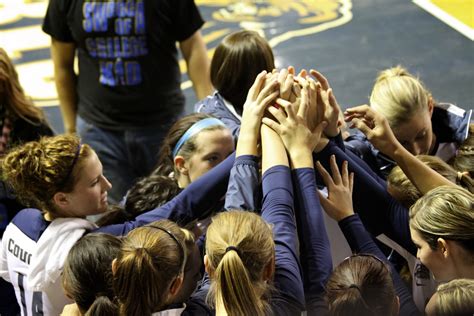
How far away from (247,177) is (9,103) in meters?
1.16

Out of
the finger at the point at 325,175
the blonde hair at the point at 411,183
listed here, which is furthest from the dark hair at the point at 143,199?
the blonde hair at the point at 411,183

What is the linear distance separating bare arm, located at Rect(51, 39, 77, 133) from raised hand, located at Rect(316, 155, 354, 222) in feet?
5.26

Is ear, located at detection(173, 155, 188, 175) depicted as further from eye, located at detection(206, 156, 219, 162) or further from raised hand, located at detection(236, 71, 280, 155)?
raised hand, located at detection(236, 71, 280, 155)

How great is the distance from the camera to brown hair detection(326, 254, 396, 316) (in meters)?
1.60

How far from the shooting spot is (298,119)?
191 cm

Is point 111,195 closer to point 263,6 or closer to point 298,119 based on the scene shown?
point 298,119

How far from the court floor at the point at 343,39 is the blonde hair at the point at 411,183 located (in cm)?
172

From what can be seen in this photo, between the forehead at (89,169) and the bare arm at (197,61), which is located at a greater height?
the forehead at (89,169)

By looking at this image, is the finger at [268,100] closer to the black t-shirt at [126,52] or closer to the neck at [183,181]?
the neck at [183,181]

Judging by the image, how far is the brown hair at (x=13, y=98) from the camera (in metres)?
2.63

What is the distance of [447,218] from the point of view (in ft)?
5.78

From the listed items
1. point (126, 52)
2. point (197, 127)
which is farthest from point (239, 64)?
point (126, 52)

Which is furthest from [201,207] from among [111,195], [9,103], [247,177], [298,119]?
[111,195]

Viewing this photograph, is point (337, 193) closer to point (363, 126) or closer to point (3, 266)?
point (363, 126)
